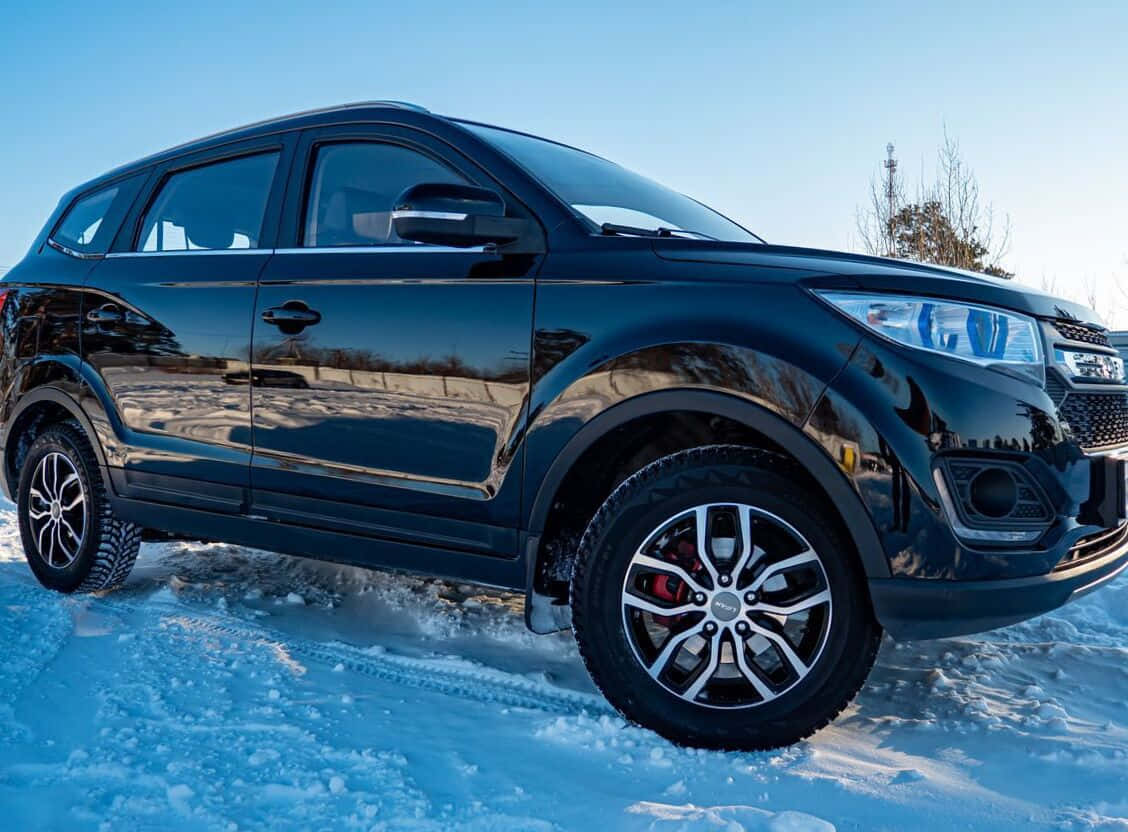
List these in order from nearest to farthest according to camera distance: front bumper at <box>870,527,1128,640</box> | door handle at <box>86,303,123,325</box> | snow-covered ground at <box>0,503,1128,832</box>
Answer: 1. snow-covered ground at <box>0,503,1128,832</box>
2. front bumper at <box>870,527,1128,640</box>
3. door handle at <box>86,303,123,325</box>

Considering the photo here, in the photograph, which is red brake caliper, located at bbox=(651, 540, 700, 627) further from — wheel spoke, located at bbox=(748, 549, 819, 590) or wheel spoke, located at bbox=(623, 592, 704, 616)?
wheel spoke, located at bbox=(748, 549, 819, 590)

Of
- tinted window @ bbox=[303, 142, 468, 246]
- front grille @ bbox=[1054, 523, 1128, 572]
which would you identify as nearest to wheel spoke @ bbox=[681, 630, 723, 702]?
front grille @ bbox=[1054, 523, 1128, 572]

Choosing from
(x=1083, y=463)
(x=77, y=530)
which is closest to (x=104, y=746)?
(x=77, y=530)

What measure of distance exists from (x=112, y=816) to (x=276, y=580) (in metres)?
2.43

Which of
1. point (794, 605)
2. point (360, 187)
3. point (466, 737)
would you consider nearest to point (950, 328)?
point (794, 605)

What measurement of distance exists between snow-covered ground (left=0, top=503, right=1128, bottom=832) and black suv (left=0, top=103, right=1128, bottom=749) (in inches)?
9.7

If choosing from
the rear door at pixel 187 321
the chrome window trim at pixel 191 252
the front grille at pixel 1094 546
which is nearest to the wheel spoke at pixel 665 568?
the front grille at pixel 1094 546

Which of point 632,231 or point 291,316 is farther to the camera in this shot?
point 291,316

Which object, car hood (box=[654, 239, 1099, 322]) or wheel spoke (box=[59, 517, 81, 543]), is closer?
car hood (box=[654, 239, 1099, 322])

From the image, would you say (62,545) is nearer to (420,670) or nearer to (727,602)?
(420,670)

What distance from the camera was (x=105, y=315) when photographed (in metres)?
3.90

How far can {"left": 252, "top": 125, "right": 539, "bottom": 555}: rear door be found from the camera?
275 cm

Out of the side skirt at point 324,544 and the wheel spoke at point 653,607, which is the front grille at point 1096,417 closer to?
the wheel spoke at point 653,607

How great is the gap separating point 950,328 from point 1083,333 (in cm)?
59
